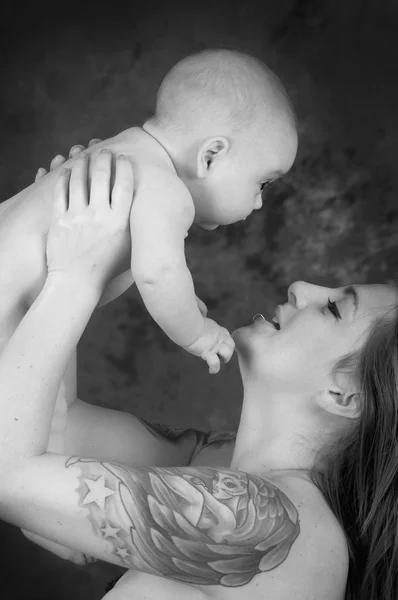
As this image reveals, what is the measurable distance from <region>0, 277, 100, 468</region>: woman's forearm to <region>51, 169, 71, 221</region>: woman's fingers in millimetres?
105

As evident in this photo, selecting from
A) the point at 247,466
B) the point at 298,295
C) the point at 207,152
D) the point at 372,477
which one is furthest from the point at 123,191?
the point at 372,477

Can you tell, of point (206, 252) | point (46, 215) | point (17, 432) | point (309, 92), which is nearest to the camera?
point (17, 432)

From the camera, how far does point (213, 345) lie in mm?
1478

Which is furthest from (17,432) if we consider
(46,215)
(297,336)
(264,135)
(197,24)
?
(197,24)

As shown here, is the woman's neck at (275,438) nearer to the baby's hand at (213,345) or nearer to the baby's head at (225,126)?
the baby's hand at (213,345)

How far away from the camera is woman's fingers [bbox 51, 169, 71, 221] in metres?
1.39

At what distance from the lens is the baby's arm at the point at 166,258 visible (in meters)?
1.39

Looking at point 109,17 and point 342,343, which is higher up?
point 109,17

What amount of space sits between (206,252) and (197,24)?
606 millimetres

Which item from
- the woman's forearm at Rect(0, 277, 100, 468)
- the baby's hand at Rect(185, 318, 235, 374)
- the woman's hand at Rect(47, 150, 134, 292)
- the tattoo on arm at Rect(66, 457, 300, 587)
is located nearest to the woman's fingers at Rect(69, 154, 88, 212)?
the woman's hand at Rect(47, 150, 134, 292)

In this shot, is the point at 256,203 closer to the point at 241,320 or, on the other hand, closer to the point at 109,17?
the point at 241,320

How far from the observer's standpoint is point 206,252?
8.18 ft

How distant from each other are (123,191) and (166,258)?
122 mm

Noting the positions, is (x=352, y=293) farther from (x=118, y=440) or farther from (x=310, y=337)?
(x=118, y=440)
